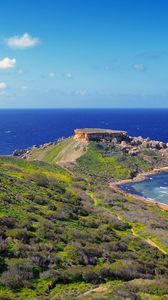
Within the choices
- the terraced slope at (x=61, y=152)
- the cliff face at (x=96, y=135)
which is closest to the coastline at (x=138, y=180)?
the terraced slope at (x=61, y=152)

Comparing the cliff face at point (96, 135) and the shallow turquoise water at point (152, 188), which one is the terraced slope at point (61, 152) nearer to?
the cliff face at point (96, 135)

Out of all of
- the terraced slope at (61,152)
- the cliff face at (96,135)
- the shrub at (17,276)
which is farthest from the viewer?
the cliff face at (96,135)

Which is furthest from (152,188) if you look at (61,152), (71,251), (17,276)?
(17,276)

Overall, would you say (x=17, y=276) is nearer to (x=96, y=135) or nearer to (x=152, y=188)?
(x=152, y=188)

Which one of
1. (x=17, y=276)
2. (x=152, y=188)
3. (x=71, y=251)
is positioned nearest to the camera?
(x=17, y=276)

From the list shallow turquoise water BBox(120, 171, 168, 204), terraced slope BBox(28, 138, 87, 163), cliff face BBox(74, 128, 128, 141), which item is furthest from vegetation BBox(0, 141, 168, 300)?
cliff face BBox(74, 128, 128, 141)

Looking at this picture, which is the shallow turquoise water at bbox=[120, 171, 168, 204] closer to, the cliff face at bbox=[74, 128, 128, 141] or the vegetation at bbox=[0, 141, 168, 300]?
the cliff face at bbox=[74, 128, 128, 141]

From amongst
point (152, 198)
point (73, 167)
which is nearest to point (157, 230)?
point (152, 198)

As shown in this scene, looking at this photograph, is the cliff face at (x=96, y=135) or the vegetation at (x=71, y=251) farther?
the cliff face at (x=96, y=135)

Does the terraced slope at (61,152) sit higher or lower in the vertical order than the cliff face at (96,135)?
lower
